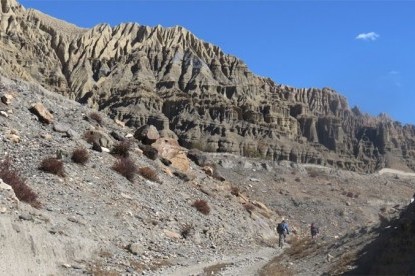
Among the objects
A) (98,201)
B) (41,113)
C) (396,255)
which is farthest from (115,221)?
(396,255)

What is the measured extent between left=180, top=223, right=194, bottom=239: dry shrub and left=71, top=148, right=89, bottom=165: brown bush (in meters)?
5.35

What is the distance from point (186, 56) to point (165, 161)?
4130 inches

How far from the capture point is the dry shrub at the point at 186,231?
24000mm

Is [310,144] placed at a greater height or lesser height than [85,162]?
greater

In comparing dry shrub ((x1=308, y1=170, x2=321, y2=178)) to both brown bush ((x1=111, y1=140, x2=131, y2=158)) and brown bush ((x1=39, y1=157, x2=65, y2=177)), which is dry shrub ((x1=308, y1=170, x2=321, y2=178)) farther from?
brown bush ((x1=39, y1=157, x2=65, y2=177))

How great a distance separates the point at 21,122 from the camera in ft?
83.8

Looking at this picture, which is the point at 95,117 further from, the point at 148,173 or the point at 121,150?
the point at 148,173

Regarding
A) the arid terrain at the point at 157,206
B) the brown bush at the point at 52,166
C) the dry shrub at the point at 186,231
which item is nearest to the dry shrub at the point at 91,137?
the arid terrain at the point at 157,206

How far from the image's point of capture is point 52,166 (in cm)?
2250

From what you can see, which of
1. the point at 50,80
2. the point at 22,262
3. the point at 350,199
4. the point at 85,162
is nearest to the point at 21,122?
the point at 85,162

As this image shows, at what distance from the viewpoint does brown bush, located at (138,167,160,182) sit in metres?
28.3

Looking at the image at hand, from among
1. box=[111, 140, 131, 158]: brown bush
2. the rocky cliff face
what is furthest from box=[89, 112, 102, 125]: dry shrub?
the rocky cliff face

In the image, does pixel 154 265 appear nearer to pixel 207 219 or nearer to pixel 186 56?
pixel 207 219

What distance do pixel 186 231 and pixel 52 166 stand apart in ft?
20.7
